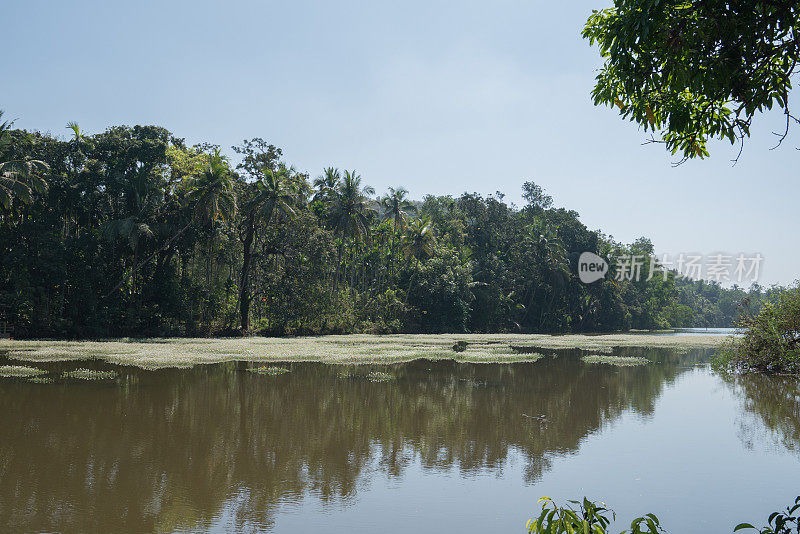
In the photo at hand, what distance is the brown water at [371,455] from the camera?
6.75 metres

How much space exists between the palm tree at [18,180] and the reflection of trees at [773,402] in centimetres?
3276

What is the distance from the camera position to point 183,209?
3550 cm

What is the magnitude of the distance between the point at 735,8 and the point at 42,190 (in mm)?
33852

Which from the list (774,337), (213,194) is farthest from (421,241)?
(774,337)

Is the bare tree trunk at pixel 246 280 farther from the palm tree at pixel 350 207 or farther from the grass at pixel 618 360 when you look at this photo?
the grass at pixel 618 360

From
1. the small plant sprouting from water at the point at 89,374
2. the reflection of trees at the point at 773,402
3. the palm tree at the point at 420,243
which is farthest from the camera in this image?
the palm tree at the point at 420,243

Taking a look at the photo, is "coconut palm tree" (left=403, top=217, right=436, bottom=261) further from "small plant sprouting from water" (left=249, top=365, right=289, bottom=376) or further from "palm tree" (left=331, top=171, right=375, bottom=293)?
"small plant sprouting from water" (left=249, top=365, right=289, bottom=376)

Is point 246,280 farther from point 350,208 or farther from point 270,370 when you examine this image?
point 270,370

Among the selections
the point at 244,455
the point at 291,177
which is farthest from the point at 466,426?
the point at 291,177

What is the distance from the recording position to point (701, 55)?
480 centimetres

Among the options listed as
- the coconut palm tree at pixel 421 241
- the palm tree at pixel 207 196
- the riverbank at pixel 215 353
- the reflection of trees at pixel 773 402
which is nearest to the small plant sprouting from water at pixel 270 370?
the riverbank at pixel 215 353

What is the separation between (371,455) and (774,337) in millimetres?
14554

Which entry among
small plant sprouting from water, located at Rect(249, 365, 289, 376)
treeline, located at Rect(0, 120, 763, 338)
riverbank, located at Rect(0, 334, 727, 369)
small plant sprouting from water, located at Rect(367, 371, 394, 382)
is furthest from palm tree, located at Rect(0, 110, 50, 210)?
small plant sprouting from water, located at Rect(367, 371, 394, 382)

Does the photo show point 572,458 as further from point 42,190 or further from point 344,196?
point 344,196
